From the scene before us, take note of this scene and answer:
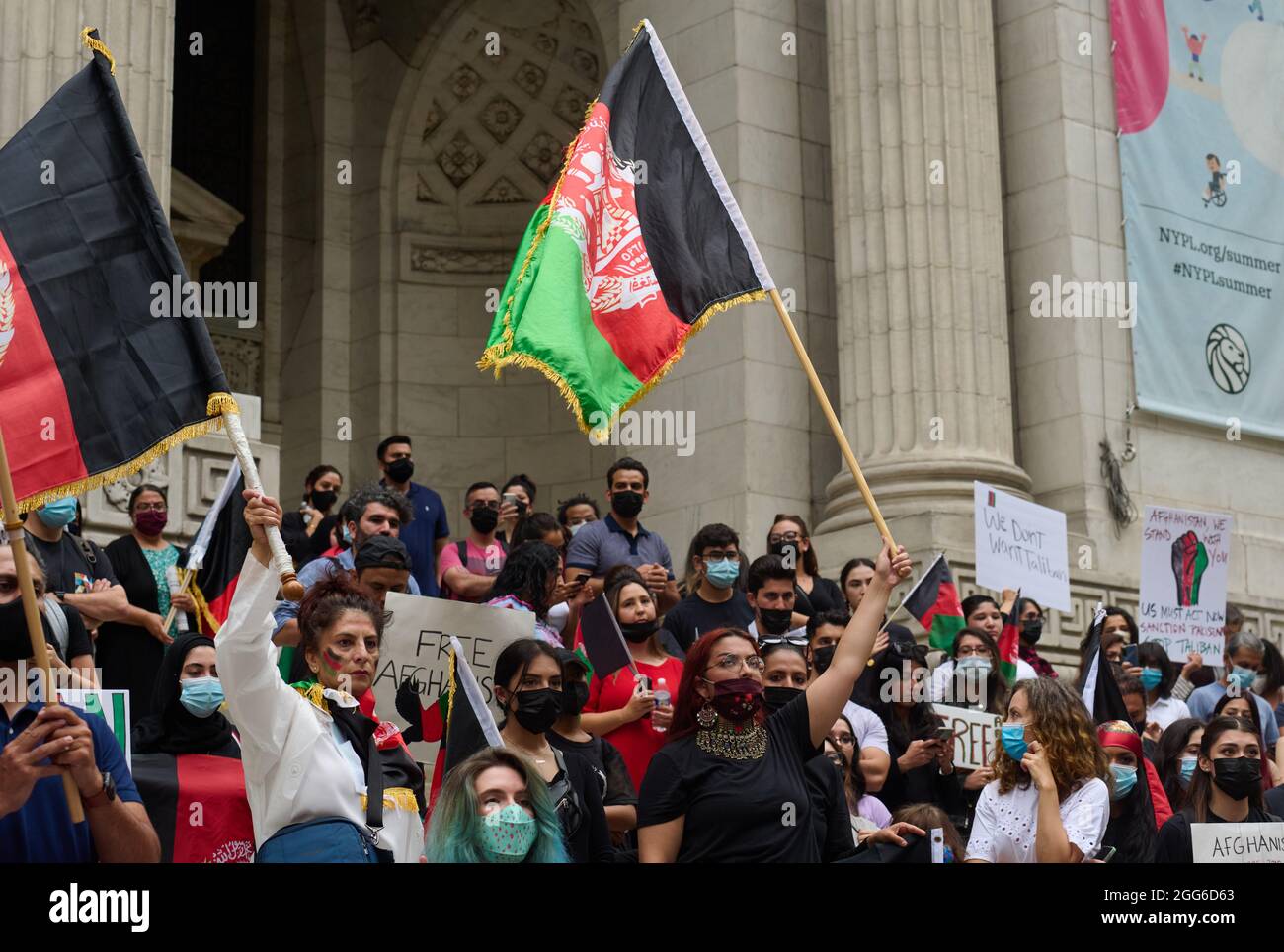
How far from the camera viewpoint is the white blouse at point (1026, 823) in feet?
29.8

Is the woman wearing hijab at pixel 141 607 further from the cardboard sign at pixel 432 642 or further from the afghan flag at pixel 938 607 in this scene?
the afghan flag at pixel 938 607

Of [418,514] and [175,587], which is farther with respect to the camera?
[418,514]

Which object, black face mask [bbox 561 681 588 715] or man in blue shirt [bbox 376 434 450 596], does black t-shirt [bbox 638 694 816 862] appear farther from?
man in blue shirt [bbox 376 434 450 596]

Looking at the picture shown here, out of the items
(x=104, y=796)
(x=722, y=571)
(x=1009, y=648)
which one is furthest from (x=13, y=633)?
(x=1009, y=648)

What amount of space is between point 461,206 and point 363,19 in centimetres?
242

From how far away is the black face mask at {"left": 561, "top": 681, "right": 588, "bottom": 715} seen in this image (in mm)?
9258

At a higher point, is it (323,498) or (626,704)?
(323,498)

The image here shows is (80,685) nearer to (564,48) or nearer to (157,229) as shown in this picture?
(157,229)

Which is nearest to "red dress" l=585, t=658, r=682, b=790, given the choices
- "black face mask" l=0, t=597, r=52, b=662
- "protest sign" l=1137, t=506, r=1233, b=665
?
"black face mask" l=0, t=597, r=52, b=662

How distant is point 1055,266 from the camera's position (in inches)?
813

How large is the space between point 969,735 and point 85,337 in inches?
207

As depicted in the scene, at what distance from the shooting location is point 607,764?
9398 mm

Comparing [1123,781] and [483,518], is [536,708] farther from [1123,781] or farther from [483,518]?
[483,518]
